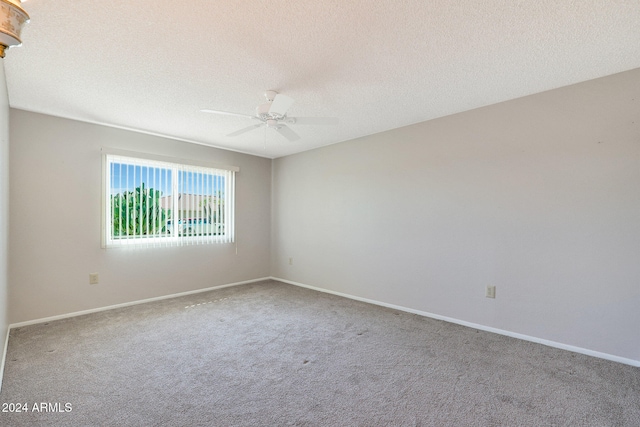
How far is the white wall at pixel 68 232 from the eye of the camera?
122 inches

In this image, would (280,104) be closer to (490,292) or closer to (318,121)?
(318,121)

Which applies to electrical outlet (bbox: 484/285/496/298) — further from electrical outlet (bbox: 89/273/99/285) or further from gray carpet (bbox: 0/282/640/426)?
electrical outlet (bbox: 89/273/99/285)

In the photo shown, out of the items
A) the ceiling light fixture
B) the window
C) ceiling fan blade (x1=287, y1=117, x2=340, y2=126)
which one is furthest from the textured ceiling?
the window

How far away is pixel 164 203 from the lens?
13.6ft

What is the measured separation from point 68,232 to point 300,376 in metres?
3.16

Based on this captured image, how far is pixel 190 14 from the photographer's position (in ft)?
5.51

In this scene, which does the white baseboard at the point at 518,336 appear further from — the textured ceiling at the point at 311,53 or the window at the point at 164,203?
the window at the point at 164,203

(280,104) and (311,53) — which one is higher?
(311,53)

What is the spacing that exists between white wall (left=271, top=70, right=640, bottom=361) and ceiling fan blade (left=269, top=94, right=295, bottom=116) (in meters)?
1.84

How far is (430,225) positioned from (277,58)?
246cm

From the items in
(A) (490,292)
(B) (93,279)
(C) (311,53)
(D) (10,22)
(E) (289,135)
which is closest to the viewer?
(D) (10,22)

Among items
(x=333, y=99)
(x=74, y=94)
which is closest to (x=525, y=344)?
(x=333, y=99)

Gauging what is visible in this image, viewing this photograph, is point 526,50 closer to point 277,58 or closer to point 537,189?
point 537,189

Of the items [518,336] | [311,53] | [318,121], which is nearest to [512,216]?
[518,336]
